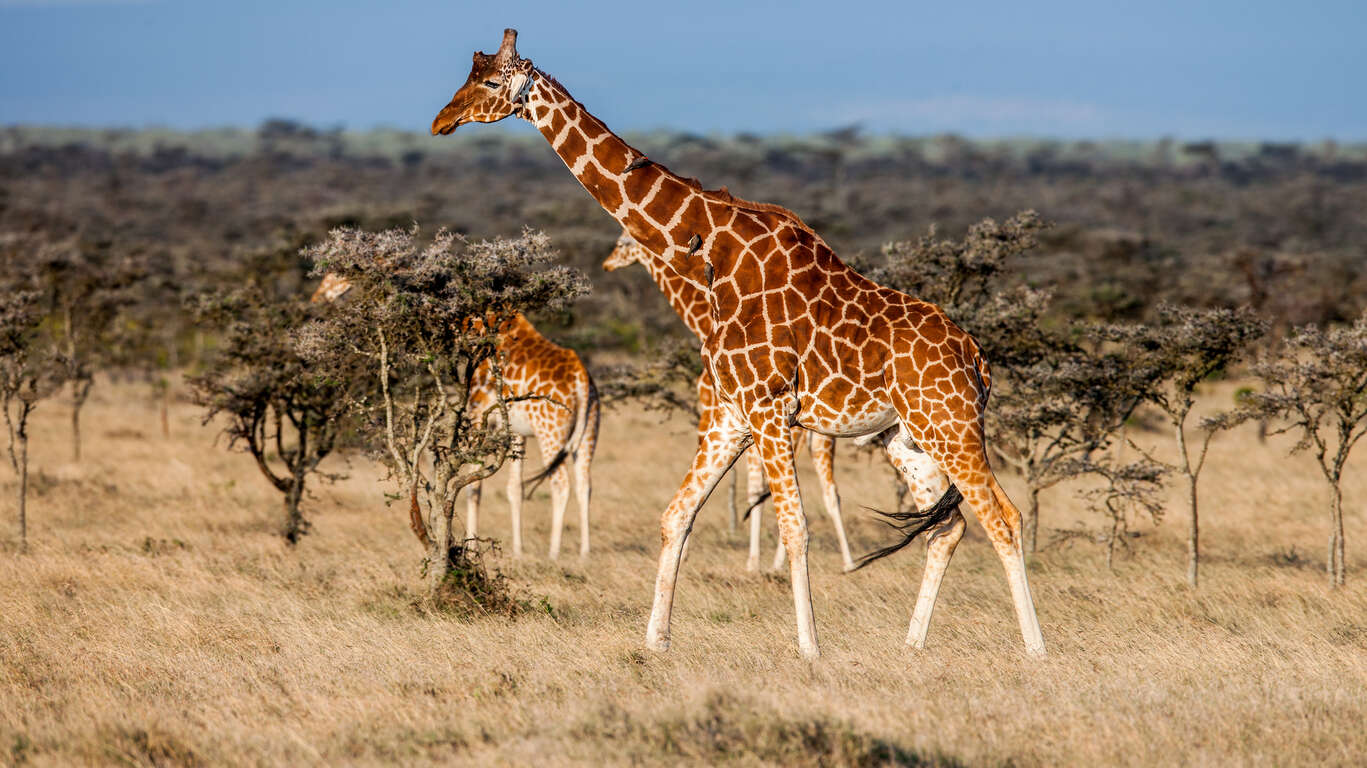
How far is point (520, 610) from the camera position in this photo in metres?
11.3

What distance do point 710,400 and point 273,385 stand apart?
16.4 feet

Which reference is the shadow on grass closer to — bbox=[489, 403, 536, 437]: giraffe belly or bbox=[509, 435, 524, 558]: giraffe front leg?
bbox=[509, 435, 524, 558]: giraffe front leg

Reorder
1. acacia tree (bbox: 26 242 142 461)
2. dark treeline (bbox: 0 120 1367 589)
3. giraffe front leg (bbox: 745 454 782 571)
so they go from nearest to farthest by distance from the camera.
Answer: dark treeline (bbox: 0 120 1367 589)
giraffe front leg (bbox: 745 454 782 571)
acacia tree (bbox: 26 242 142 461)

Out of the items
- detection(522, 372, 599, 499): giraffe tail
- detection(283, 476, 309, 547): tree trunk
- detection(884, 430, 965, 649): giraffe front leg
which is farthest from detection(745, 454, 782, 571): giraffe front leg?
detection(283, 476, 309, 547): tree trunk

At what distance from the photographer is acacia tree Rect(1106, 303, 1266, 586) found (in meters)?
12.7

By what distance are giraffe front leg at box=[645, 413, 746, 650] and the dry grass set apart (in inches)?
9.9

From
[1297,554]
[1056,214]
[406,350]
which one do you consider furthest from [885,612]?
[1056,214]

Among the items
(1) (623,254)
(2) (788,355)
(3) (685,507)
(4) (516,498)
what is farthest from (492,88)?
(4) (516,498)

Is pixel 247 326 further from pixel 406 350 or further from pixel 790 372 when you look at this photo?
pixel 790 372

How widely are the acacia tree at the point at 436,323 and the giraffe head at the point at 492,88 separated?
45.1 inches

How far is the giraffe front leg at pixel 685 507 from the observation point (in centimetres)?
975

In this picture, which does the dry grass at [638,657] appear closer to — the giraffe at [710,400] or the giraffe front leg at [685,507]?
the giraffe front leg at [685,507]

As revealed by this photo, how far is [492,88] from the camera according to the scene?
10055mm

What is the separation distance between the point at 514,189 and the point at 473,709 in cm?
8899
